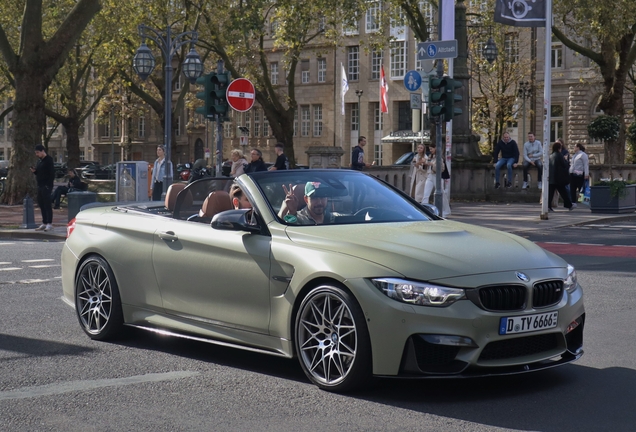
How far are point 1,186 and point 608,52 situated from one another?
23.2 meters

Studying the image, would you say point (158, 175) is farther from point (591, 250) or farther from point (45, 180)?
point (591, 250)

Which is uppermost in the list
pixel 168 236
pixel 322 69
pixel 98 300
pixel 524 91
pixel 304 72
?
pixel 322 69

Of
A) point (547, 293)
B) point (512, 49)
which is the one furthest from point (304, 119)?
point (547, 293)

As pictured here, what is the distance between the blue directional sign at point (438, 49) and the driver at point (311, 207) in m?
12.6

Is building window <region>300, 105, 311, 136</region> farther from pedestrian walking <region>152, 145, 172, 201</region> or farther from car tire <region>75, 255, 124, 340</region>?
car tire <region>75, 255, 124, 340</region>

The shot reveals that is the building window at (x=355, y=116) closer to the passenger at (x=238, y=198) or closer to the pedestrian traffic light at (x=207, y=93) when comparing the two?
the pedestrian traffic light at (x=207, y=93)

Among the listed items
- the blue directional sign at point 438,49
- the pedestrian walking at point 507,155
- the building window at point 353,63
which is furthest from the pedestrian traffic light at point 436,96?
the building window at point 353,63

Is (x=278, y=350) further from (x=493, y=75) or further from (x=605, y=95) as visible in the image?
(x=493, y=75)

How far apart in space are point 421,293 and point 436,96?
46.2ft

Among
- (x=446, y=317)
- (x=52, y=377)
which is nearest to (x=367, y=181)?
(x=446, y=317)

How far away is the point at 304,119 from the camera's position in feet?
261

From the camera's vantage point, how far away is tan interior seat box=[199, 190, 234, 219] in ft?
25.4

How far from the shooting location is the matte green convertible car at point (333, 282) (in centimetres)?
580

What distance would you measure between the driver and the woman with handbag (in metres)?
23.4
